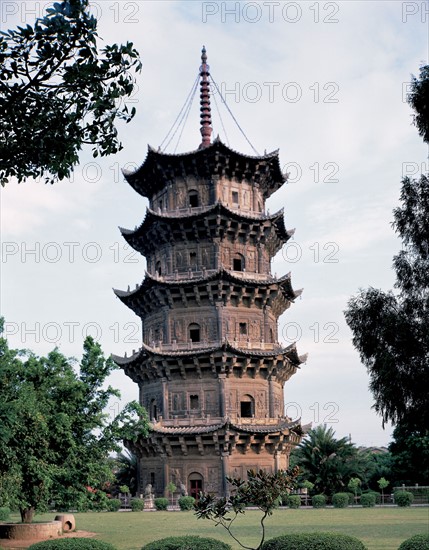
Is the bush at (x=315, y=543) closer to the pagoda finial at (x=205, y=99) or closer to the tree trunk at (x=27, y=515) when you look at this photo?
the tree trunk at (x=27, y=515)

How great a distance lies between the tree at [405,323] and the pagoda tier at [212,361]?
24.4 m

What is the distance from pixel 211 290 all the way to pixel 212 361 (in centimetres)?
487

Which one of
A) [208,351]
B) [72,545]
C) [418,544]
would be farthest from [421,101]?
[208,351]

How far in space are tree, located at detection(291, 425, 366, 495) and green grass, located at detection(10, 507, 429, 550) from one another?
988cm

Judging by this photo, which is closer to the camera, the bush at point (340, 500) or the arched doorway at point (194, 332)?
the bush at point (340, 500)

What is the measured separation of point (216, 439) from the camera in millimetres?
45594

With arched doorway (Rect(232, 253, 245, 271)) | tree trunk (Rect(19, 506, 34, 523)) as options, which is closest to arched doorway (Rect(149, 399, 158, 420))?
arched doorway (Rect(232, 253, 245, 271))

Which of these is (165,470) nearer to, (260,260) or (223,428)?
(223,428)

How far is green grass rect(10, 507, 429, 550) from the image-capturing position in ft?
86.6

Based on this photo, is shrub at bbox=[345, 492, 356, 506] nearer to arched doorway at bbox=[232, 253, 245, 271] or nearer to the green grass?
the green grass

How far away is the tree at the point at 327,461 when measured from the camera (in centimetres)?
5206

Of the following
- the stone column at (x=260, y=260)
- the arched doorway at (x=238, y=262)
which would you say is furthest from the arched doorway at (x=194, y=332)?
the stone column at (x=260, y=260)

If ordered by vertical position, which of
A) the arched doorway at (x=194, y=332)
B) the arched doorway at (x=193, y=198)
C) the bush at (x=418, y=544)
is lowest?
the bush at (x=418, y=544)

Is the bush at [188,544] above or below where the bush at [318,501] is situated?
above
